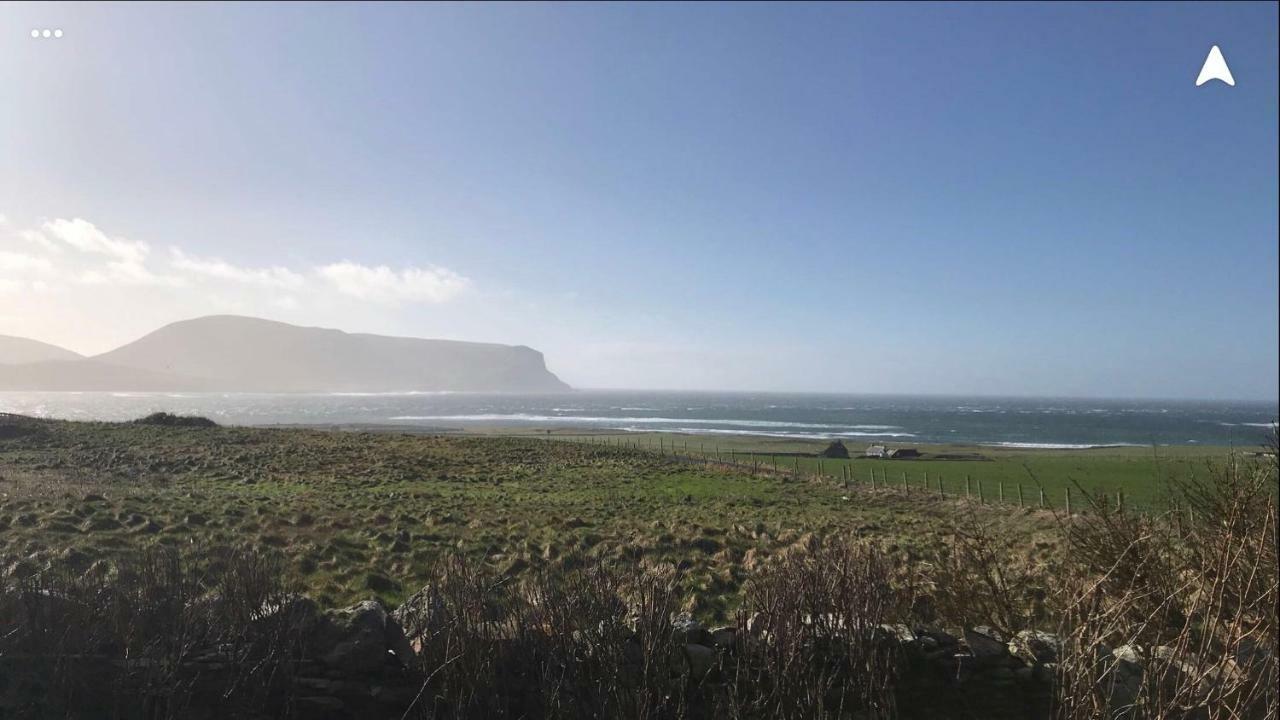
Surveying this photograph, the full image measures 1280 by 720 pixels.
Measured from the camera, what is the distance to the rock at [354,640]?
18.7 ft

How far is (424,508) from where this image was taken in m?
18.5

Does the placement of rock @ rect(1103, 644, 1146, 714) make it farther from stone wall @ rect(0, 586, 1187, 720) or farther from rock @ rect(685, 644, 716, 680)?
rock @ rect(685, 644, 716, 680)

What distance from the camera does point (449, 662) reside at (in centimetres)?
494

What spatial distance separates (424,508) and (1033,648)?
1604 centimetres

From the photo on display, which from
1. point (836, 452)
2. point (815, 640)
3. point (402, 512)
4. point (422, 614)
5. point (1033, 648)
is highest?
point (815, 640)

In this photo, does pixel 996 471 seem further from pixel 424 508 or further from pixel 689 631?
pixel 689 631

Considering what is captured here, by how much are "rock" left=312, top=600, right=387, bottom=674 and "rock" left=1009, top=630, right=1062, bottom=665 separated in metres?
6.61

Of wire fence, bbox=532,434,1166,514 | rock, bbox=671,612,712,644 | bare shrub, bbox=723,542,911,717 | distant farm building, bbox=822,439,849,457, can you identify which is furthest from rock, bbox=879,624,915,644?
distant farm building, bbox=822,439,849,457

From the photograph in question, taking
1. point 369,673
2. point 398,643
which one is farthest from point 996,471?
point 369,673

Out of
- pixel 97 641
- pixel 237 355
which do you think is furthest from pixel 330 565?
pixel 237 355

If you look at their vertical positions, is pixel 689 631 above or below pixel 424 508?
above

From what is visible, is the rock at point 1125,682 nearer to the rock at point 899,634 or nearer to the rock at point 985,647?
the rock at point 985,647

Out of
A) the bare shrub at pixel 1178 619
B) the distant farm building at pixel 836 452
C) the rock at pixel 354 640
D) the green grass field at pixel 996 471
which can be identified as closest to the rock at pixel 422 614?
the rock at pixel 354 640

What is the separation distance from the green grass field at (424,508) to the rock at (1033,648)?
170 centimetres
